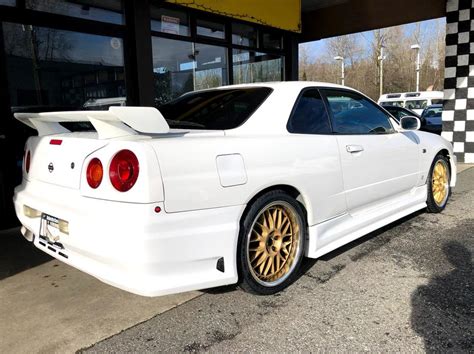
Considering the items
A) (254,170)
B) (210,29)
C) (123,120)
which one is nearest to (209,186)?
(254,170)

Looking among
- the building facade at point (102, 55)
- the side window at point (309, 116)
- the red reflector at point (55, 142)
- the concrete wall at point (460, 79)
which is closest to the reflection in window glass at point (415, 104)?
the concrete wall at point (460, 79)

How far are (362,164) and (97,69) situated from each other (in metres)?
3.73

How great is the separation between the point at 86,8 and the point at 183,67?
190 cm

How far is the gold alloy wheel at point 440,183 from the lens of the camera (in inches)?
189

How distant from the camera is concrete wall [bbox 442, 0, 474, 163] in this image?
8414 mm

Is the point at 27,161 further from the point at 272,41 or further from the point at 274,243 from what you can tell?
the point at 272,41

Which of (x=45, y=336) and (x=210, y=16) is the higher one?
(x=210, y=16)

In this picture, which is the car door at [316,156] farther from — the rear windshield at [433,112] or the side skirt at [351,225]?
the rear windshield at [433,112]

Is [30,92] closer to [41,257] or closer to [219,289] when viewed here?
[41,257]

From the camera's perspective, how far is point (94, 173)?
93.1 inches

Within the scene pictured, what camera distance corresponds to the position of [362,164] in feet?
11.4

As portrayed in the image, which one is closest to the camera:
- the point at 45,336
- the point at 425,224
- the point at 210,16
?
the point at 45,336

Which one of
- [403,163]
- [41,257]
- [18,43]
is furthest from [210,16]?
[41,257]

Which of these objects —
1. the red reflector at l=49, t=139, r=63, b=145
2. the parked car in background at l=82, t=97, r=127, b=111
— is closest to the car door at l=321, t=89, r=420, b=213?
the red reflector at l=49, t=139, r=63, b=145
